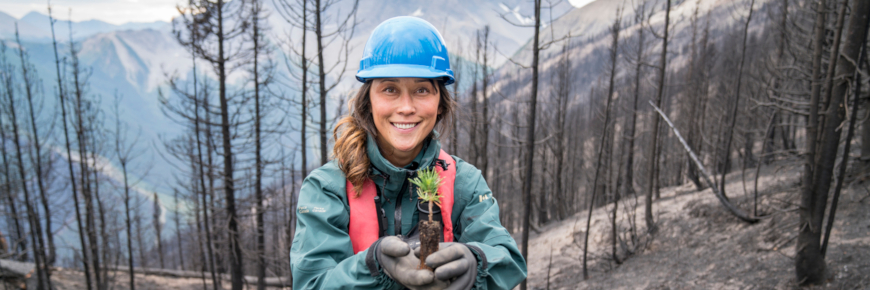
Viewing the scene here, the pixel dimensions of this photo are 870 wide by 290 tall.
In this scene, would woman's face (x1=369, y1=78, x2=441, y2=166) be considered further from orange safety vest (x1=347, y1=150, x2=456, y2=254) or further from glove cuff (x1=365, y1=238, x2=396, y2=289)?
glove cuff (x1=365, y1=238, x2=396, y2=289)

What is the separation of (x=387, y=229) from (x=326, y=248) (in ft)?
1.03

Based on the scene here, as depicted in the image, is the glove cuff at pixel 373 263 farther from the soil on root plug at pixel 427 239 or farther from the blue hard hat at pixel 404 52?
the blue hard hat at pixel 404 52

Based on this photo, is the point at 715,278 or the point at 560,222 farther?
the point at 560,222

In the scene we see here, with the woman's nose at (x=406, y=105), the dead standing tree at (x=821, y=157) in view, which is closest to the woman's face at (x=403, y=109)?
the woman's nose at (x=406, y=105)

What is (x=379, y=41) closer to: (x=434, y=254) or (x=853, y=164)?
(x=434, y=254)

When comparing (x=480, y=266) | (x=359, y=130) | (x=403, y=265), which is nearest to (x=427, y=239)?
(x=403, y=265)

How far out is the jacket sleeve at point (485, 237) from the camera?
1.41 m

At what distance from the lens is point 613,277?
10.6 meters

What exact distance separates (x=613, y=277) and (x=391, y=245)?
36.3 ft

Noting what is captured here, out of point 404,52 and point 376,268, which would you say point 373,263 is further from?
point 404,52

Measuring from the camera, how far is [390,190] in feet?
5.53

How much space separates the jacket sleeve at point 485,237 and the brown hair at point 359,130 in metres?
0.29

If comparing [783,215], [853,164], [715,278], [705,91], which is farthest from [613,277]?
[705,91]

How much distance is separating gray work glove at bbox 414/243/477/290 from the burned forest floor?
630 centimetres
